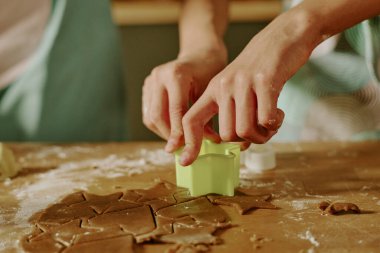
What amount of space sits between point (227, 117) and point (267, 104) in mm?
90

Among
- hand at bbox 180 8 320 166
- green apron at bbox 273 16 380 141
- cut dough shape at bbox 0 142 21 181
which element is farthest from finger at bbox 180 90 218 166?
green apron at bbox 273 16 380 141

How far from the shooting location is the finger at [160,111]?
1171 mm

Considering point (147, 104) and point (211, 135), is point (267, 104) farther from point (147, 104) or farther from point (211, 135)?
point (147, 104)

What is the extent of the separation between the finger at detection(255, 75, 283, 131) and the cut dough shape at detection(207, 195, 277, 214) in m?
0.15

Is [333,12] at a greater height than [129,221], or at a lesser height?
greater

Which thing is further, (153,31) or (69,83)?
(153,31)

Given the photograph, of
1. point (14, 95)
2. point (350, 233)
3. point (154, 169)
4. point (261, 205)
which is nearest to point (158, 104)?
point (154, 169)

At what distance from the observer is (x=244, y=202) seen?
99 centimetres

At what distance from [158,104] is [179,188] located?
20cm

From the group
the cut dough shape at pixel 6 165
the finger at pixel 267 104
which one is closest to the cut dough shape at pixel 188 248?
the finger at pixel 267 104

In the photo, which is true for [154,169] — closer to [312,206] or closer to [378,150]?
[312,206]

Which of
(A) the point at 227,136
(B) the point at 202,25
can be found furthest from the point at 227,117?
(B) the point at 202,25

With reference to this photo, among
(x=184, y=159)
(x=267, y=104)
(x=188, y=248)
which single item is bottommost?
(x=188, y=248)

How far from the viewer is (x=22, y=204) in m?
1.04
